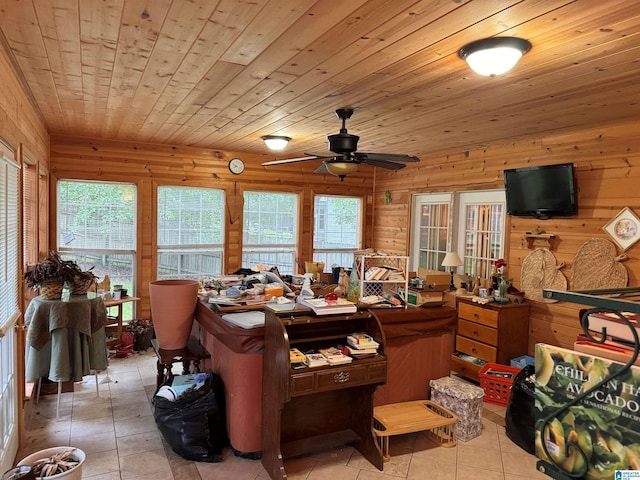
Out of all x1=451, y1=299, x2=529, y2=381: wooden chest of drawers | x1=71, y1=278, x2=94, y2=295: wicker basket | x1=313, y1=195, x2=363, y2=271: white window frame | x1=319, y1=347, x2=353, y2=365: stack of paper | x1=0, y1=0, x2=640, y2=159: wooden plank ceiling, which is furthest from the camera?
x1=313, y1=195, x2=363, y2=271: white window frame

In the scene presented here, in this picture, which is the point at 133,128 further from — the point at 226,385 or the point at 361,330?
the point at 361,330

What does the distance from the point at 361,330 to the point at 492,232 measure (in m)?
2.88

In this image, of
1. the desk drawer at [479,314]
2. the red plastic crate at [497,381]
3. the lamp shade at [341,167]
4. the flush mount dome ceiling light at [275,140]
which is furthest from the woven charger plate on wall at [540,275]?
the flush mount dome ceiling light at [275,140]

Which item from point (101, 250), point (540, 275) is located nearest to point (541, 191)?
point (540, 275)

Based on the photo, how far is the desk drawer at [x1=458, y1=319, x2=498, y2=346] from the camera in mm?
4312

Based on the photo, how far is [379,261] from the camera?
11.1ft

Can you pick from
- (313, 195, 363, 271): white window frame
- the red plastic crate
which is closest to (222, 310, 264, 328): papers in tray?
the red plastic crate

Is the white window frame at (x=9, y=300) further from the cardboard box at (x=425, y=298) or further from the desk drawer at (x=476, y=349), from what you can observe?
the desk drawer at (x=476, y=349)

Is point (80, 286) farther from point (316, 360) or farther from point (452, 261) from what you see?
point (452, 261)

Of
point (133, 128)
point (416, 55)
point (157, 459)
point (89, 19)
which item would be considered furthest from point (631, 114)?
point (133, 128)

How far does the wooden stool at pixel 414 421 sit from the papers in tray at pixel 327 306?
0.83 metres

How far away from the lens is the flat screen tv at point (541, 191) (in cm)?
414

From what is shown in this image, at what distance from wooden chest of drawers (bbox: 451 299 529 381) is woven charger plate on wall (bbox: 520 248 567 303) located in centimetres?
18

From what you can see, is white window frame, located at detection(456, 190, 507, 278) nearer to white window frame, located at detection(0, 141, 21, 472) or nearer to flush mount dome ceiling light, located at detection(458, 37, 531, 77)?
flush mount dome ceiling light, located at detection(458, 37, 531, 77)
